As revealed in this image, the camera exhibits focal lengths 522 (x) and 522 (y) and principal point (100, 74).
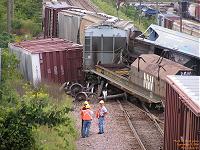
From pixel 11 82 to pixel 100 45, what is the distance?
616 cm

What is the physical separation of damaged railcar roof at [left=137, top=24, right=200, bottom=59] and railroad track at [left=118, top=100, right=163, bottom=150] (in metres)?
3.89

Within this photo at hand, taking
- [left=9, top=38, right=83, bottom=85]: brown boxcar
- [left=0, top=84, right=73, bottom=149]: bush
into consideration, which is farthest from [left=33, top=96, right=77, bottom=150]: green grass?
[left=9, top=38, right=83, bottom=85]: brown boxcar

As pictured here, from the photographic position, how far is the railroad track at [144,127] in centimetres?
1720

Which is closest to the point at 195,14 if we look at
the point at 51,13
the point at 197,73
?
the point at 51,13

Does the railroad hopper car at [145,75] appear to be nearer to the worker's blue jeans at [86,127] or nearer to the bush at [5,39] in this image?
the worker's blue jeans at [86,127]

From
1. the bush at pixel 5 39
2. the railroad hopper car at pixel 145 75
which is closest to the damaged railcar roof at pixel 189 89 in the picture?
the railroad hopper car at pixel 145 75

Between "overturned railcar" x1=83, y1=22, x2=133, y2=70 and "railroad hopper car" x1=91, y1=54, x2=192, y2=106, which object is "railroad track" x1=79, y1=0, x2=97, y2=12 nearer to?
"overturned railcar" x1=83, y1=22, x2=133, y2=70

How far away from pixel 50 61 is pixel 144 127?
24.7 feet

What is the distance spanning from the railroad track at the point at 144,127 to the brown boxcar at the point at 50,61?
370 centimetres

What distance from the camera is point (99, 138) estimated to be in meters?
17.8

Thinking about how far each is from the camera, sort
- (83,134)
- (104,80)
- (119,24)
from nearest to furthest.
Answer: (83,134), (104,80), (119,24)

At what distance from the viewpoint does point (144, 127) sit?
19562mm

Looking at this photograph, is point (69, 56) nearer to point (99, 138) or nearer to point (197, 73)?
point (197, 73)

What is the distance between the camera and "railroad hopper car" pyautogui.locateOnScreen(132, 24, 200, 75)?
24.4 metres
